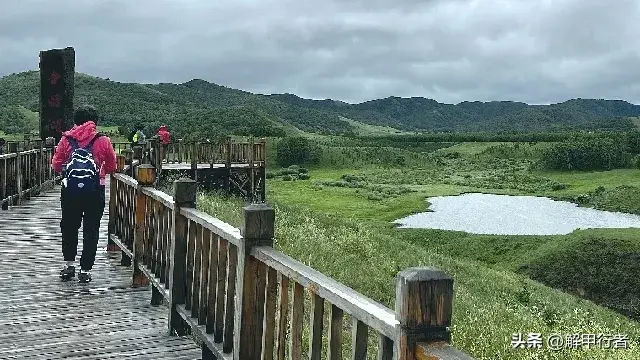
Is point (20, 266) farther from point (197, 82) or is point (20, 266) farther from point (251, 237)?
point (197, 82)

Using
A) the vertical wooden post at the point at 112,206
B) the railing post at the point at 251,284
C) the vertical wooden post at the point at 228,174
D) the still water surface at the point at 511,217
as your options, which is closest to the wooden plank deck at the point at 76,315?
the vertical wooden post at the point at 112,206

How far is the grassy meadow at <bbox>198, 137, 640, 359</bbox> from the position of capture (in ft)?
38.7

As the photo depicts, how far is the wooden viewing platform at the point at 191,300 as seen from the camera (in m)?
2.58

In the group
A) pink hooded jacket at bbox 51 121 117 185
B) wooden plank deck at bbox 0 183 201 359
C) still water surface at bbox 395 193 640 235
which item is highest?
pink hooded jacket at bbox 51 121 117 185

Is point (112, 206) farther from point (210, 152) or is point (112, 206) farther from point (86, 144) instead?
point (210, 152)

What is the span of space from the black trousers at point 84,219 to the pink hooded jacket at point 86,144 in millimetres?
291

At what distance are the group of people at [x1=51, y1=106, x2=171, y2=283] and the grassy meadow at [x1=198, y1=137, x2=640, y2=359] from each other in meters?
3.91

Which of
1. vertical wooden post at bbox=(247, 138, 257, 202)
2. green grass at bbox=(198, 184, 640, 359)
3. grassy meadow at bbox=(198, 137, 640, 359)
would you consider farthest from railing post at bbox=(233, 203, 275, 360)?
vertical wooden post at bbox=(247, 138, 257, 202)

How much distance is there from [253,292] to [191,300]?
161 centimetres

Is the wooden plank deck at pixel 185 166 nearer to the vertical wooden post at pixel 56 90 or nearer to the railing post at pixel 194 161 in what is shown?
the railing post at pixel 194 161

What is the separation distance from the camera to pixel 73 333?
5992 mm

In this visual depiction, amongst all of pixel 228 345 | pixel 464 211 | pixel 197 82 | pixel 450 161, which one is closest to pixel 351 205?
pixel 464 211

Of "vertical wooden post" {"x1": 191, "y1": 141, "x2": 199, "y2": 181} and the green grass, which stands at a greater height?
"vertical wooden post" {"x1": 191, "y1": 141, "x2": 199, "y2": 181}

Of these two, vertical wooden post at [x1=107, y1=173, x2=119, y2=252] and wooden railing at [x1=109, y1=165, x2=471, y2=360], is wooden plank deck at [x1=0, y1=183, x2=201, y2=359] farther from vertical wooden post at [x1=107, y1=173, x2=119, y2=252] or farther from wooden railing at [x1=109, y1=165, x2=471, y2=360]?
wooden railing at [x1=109, y1=165, x2=471, y2=360]
